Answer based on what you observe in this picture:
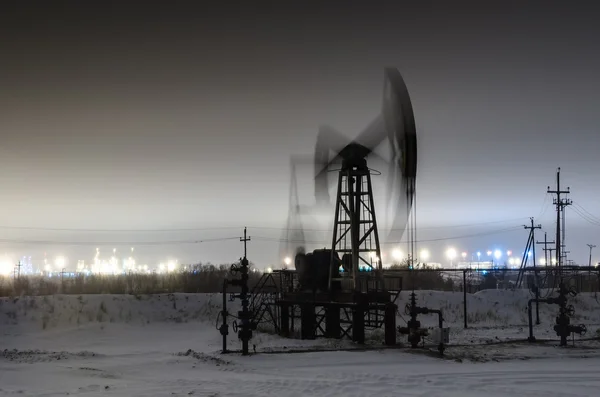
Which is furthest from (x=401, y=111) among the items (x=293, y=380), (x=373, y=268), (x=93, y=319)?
(x=93, y=319)

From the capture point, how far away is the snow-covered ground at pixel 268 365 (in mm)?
14234

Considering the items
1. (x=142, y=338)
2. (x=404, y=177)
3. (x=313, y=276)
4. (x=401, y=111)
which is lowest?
(x=142, y=338)

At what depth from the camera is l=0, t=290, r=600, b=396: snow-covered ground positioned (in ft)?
46.7

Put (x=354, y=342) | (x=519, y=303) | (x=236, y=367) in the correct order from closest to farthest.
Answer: (x=236, y=367) → (x=354, y=342) → (x=519, y=303)

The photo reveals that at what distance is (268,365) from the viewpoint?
59.2 ft

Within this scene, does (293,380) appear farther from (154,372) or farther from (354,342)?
(354,342)

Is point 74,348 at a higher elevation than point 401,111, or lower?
lower

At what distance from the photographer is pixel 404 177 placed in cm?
2705

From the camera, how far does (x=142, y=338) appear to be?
30.8 metres

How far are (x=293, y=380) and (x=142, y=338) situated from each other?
17774 mm

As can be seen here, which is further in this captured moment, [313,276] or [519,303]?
[519,303]

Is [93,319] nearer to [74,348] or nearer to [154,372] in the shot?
[74,348]

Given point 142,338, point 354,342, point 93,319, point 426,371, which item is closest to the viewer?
point 426,371

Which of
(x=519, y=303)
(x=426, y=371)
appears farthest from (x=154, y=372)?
(x=519, y=303)
